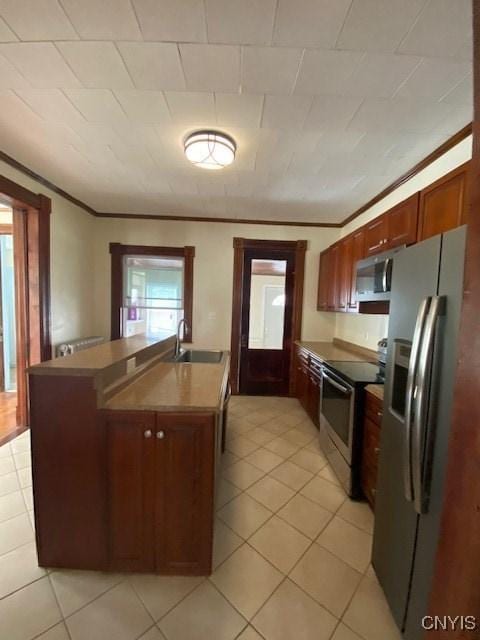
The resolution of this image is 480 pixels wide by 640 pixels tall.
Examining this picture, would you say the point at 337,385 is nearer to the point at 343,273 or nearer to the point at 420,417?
the point at 420,417

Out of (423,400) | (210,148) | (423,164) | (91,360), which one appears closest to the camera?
(423,400)

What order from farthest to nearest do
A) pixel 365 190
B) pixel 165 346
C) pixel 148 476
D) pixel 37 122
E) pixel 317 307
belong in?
pixel 317 307 → pixel 365 190 → pixel 165 346 → pixel 37 122 → pixel 148 476

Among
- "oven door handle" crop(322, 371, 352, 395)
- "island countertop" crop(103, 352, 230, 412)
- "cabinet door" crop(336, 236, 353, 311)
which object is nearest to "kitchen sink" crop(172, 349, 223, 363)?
"island countertop" crop(103, 352, 230, 412)

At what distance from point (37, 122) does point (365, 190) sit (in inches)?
117

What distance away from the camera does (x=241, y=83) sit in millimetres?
1513

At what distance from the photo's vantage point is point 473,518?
58cm

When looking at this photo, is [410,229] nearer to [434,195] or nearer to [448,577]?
[434,195]

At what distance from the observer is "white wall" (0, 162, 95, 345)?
10.3ft

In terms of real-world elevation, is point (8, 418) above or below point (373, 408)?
below

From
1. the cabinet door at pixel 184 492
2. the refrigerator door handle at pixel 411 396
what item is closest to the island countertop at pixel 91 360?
the cabinet door at pixel 184 492

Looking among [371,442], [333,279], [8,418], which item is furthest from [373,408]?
[8,418]

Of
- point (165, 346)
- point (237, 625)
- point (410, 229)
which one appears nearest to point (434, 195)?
point (410, 229)

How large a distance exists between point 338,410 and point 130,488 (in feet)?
5.53

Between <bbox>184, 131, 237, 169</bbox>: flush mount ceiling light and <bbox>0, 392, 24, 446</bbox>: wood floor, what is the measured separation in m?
3.26
